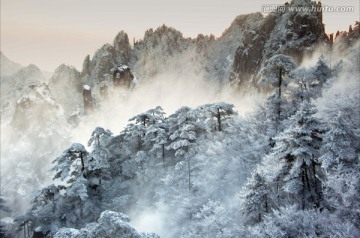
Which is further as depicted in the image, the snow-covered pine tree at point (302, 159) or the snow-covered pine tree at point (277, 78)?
the snow-covered pine tree at point (277, 78)

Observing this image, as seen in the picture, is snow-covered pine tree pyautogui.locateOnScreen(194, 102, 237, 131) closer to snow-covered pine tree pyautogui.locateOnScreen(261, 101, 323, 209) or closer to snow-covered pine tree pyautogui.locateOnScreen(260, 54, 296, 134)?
snow-covered pine tree pyautogui.locateOnScreen(260, 54, 296, 134)

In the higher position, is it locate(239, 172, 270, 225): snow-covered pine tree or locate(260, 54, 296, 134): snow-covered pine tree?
locate(260, 54, 296, 134): snow-covered pine tree

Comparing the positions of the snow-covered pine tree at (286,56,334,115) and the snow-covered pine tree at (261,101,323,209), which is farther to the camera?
the snow-covered pine tree at (286,56,334,115)

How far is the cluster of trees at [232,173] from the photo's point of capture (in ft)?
78.4

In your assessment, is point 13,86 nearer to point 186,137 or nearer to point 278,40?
point 278,40

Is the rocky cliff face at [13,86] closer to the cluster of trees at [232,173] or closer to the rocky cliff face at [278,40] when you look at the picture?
the rocky cliff face at [278,40]

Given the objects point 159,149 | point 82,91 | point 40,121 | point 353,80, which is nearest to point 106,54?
point 82,91

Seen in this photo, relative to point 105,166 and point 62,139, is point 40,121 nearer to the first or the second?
point 62,139

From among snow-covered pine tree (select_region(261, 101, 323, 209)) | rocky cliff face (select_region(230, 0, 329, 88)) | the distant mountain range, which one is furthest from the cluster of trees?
the distant mountain range

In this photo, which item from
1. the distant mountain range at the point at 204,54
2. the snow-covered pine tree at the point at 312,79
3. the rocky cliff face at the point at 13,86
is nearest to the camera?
the snow-covered pine tree at the point at 312,79

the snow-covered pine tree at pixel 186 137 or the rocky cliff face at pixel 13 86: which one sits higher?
the rocky cliff face at pixel 13 86

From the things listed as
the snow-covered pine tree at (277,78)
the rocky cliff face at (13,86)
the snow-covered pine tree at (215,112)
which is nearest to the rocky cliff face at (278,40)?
the snow-covered pine tree at (215,112)

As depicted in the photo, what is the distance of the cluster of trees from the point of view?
23891 millimetres

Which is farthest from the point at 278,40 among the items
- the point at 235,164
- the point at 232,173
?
the point at 232,173
